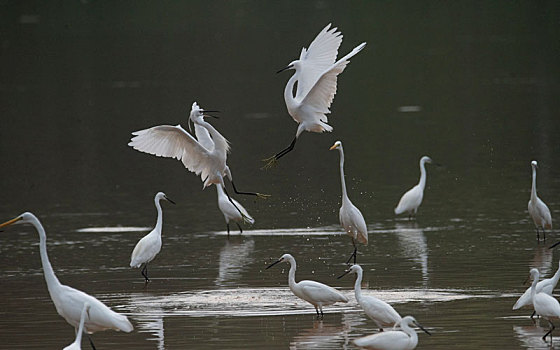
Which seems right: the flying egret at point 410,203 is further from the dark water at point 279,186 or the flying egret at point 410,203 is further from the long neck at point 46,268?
the long neck at point 46,268

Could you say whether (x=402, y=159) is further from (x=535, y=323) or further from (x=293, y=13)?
(x=293, y=13)

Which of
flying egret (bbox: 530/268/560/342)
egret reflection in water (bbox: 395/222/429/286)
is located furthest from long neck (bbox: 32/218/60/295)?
egret reflection in water (bbox: 395/222/429/286)

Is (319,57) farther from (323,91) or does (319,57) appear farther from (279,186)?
(279,186)

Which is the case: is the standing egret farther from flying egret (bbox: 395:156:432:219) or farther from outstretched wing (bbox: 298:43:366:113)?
outstretched wing (bbox: 298:43:366:113)

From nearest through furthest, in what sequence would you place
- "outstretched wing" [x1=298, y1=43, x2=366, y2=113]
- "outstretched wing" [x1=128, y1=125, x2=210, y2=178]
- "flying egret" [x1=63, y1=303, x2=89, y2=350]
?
"flying egret" [x1=63, y1=303, x2=89, y2=350]
"outstretched wing" [x1=298, y1=43, x2=366, y2=113]
"outstretched wing" [x1=128, y1=125, x2=210, y2=178]

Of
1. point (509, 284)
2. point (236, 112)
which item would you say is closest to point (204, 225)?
point (509, 284)

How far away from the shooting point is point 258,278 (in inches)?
523

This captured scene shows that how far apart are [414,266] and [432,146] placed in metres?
11.0

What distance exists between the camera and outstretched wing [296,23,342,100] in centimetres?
1370

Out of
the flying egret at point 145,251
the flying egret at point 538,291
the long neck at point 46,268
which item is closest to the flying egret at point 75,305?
the long neck at point 46,268

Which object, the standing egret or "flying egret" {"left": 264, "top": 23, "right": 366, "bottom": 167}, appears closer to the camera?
"flying egret" {"left": 264, "top": 23, "right": 366, "bottom": 167}

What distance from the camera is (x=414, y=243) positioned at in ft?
50.1

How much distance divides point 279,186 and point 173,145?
731 cm

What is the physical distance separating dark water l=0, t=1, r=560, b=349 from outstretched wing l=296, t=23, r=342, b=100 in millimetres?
2170
